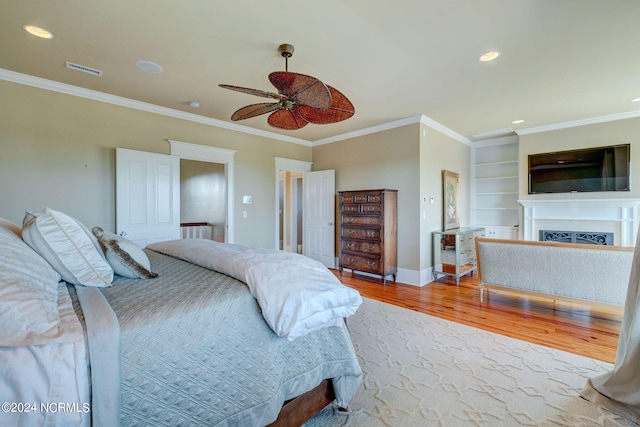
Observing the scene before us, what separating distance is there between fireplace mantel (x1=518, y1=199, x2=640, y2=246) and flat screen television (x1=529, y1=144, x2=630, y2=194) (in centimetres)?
22

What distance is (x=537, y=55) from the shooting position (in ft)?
8.91

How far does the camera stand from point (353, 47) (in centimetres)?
258

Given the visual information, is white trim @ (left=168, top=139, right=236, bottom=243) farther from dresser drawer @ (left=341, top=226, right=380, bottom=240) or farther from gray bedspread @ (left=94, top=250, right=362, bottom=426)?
gray bedspread @ (left=94, top=250, right=362, bottom=426)

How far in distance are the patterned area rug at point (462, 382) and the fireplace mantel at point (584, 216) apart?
3.62 m

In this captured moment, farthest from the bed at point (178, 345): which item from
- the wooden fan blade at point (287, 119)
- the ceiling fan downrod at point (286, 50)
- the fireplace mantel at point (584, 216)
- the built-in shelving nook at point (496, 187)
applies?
the built-in shelving nook at point (496, 187)

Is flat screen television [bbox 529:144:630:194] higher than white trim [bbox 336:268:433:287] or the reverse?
higher

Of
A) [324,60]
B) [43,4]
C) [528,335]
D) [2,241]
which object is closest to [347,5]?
[324,60]

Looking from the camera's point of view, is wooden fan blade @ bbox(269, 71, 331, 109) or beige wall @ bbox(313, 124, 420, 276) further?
beige wall @ bbox(313, 124, 420, 276)

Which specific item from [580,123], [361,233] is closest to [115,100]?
[361,233]

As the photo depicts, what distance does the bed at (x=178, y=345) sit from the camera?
2.95 ft

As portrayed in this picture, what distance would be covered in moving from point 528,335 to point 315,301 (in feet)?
8.22

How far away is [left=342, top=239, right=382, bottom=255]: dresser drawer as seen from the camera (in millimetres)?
4574

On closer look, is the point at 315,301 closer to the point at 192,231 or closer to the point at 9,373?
the point at 9,373

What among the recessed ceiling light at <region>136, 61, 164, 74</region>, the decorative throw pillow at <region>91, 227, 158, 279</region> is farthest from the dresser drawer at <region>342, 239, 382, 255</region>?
the recessed ceiling light at <region>136, 61, 164, 74</region>
